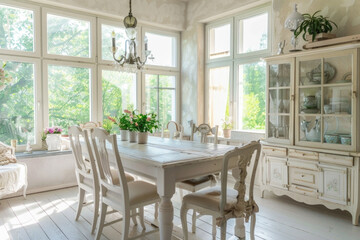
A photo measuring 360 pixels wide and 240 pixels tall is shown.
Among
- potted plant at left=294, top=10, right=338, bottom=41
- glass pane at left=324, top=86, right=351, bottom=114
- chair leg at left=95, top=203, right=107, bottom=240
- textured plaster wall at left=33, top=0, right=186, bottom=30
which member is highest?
textured plaster wall at left=33, top=0, right=186, bottom=30

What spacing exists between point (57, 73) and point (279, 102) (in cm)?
342

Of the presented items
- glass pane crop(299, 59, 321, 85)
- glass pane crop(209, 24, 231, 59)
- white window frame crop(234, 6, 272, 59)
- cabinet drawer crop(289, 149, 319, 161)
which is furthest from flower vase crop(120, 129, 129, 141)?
glass pane crop(209, 24, 231, 59)

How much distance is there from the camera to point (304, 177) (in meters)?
3.38

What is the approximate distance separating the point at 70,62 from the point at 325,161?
3.96 meters

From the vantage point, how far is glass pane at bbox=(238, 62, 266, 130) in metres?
4.62

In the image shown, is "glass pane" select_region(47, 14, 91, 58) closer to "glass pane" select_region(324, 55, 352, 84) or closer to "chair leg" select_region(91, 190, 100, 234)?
"chair leg" select_region(91, 190, 100, 234)

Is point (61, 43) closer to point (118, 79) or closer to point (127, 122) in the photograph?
point (118, 79)

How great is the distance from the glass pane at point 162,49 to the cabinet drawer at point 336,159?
3.50 m

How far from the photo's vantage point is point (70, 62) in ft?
15.0

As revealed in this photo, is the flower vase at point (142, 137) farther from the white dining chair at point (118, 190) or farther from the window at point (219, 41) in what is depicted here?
the window at point (219, 41)

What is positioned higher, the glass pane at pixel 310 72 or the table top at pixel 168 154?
the glass pane at pixel 310 72

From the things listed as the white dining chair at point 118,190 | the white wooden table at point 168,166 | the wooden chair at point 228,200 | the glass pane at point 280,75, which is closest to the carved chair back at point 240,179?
the wooden chair at point 228,200

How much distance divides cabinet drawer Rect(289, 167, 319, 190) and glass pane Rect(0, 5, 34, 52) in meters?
4.11

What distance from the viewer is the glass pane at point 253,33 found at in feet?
14.9
